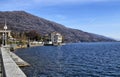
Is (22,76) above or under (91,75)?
above

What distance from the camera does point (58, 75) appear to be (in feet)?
133

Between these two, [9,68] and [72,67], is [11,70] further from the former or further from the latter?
[72,67]

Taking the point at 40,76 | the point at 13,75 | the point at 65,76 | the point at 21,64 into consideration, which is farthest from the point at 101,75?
the point at 13,75

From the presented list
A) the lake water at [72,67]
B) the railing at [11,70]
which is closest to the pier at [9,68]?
the railing at [11,70]

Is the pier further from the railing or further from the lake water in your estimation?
the lake water

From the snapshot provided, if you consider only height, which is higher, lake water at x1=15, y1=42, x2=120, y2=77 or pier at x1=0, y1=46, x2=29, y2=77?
pier at x1=0, y1=46, x2=29, y2=77

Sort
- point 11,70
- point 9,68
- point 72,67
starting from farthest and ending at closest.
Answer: point 72,67
point 9,68
point 11,70

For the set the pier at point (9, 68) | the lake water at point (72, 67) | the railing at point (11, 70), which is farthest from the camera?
the lake water at point (72, 67)

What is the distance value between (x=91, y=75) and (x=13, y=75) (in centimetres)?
2570

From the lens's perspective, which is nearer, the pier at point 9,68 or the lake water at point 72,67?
the pier at point 9,68

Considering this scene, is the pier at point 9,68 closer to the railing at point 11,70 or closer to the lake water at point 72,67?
the railing at point 11,70

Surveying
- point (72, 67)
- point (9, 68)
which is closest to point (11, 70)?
point (9, 68)

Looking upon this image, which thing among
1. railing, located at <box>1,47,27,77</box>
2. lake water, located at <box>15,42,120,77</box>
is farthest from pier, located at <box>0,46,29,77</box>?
lake water, located at <box>15,42,120,77</box>

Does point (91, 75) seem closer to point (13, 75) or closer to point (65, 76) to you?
point (65, 76)
